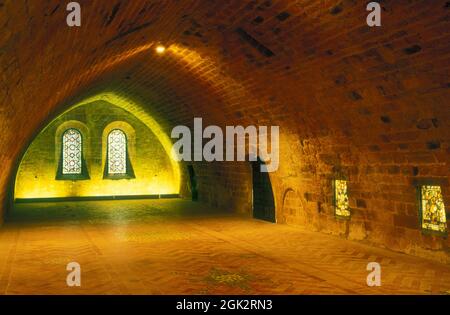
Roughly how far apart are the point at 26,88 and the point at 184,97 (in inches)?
334

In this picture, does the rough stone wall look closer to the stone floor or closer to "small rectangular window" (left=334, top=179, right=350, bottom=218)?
"small rectangular window" (left=334, top=179, right=350, bottom=218)

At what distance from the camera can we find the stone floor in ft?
20.4

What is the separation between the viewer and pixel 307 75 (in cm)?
901

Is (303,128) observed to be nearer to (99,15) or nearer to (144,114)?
(99,15)

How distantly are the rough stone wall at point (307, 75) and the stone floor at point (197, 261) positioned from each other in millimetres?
950

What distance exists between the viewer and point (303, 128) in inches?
417

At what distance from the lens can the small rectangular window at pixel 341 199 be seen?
10.2 metres

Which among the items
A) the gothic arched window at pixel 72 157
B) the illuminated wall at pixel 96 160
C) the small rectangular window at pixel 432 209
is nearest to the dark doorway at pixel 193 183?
the illuminated wall at pixel 96 160

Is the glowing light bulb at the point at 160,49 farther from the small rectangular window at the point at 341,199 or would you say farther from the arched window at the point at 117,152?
the arched window at the point at 117,152

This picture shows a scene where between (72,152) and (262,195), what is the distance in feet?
36.4

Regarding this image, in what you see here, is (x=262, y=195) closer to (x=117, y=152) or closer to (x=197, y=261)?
(x=197, y=261)

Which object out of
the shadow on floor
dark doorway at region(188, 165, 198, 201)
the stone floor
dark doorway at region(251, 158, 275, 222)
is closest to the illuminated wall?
the shadow on floor

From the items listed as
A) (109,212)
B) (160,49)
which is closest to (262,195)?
(160,49)

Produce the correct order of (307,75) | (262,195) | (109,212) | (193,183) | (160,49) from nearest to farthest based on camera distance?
(307,75) < (160,49) < (262,195) < (109,212) < (193,183)
